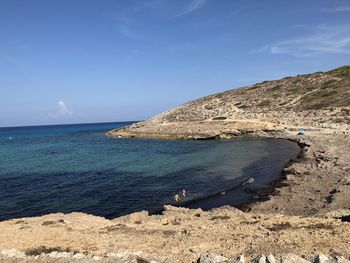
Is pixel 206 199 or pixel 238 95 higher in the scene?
pixel 238 95

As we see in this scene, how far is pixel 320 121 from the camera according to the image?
69438 millimetres

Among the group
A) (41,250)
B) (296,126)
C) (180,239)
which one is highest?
(296,126)

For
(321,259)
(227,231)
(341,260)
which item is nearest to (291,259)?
(321,259)

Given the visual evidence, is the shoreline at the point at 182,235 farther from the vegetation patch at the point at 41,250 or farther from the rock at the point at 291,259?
the rock at the point at 291,259

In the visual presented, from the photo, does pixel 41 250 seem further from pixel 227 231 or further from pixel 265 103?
pixel 265 103

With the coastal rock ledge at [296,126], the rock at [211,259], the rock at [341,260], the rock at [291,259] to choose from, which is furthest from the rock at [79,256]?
the coastal rock ledge at [296,126]

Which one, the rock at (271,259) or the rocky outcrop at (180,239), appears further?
the rocky outcrop at (180,239)

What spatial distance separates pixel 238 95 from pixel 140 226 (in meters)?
100

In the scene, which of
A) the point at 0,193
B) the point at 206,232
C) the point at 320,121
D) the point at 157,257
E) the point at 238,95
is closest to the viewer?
the point at 157,257

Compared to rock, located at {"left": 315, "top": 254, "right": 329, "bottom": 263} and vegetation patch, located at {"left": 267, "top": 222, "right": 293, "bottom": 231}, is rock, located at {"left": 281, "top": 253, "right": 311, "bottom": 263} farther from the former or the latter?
vegetation patch, located at {"left": 267, "top": 222, "right": 293, "bottom": 231}

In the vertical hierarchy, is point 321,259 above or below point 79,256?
above

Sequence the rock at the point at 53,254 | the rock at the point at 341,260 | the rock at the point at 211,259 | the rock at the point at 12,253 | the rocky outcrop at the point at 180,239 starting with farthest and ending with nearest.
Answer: the rock at the point at 12,253, the rock at the point at 53,254, the rocky outcrop at the point at 180,239, the rock at the point at 211,259, the rock at the point at 341,260

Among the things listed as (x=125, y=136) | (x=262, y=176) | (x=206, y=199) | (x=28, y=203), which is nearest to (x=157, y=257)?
(x=206, y=199)

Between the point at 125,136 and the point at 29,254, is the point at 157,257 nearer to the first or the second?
the point at 29,254
